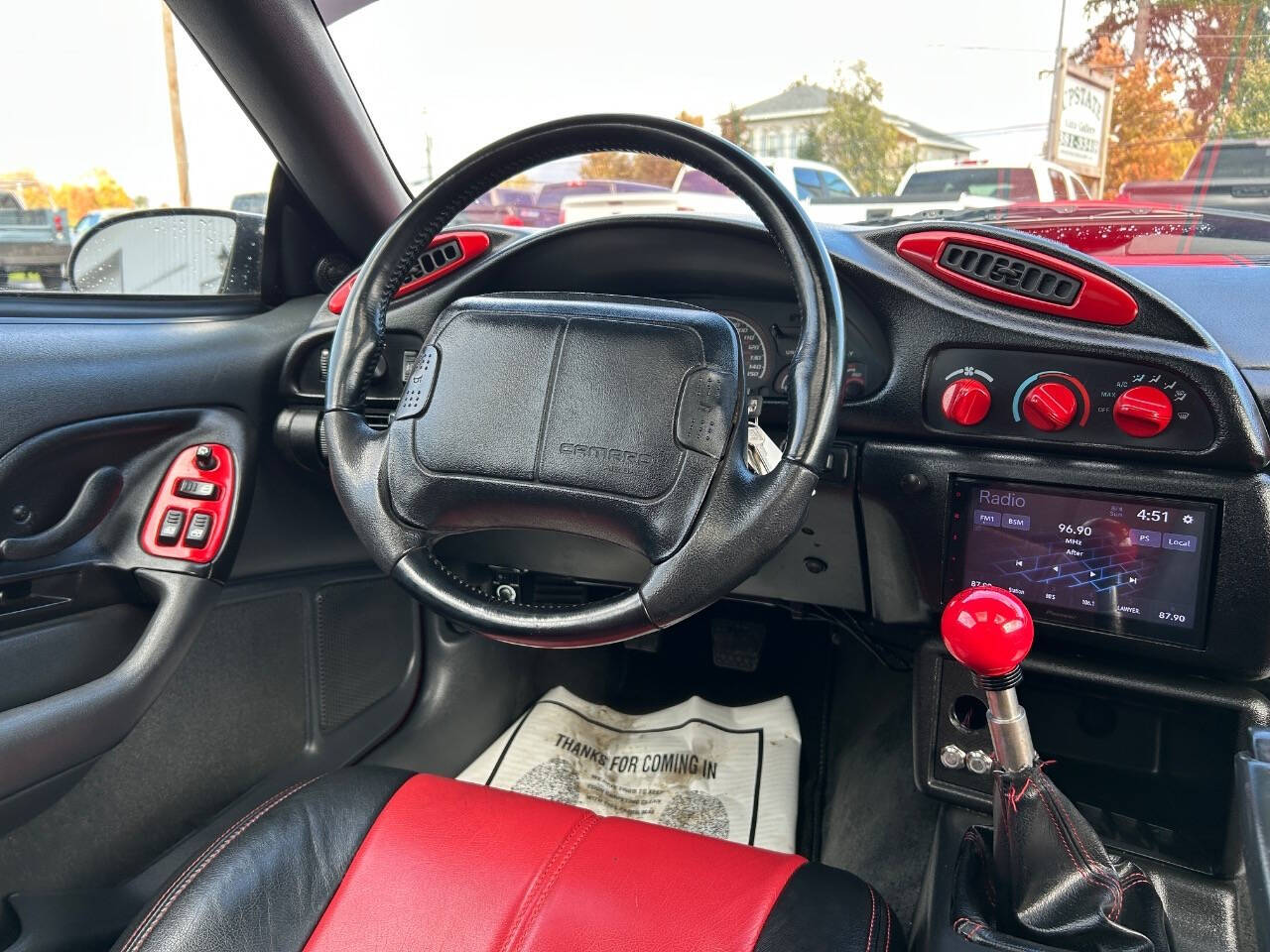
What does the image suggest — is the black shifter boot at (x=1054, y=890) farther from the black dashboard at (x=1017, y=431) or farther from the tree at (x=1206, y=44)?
the tree at (x=1206, y=44)

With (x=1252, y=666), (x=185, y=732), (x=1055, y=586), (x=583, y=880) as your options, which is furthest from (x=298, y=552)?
(x=1252, y=666)

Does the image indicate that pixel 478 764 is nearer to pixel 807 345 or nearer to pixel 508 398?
pixel 508 398

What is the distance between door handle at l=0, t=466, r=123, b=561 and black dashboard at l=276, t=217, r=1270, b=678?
1.87 ft

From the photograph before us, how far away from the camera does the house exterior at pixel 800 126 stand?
65.1 inches

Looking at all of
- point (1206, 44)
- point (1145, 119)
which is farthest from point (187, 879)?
point (1206, 44)

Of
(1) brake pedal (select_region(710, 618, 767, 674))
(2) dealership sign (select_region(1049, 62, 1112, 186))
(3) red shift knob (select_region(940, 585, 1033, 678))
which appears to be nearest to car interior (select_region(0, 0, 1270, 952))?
(3) red shift knob (select_region(940, 585, 1033, 678))

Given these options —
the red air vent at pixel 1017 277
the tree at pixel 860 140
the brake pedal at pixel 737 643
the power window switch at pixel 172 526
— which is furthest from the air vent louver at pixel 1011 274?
the power window switch at pixel 172 526

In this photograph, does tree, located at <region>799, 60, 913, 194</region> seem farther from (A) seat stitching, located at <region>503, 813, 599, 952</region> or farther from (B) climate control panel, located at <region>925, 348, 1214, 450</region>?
(A) seat stitching, located at <region>503, 813, 599, 952</region>

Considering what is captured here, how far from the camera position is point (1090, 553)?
3.98 ft

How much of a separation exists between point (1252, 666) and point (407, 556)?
3.26ft

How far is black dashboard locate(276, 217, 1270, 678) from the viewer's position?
3.73 feet

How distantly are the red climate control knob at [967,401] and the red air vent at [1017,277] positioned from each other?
0.11 metres

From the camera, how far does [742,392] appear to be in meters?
1.02

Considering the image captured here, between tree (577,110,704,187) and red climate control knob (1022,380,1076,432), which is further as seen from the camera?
tree (577,110,704,187)
